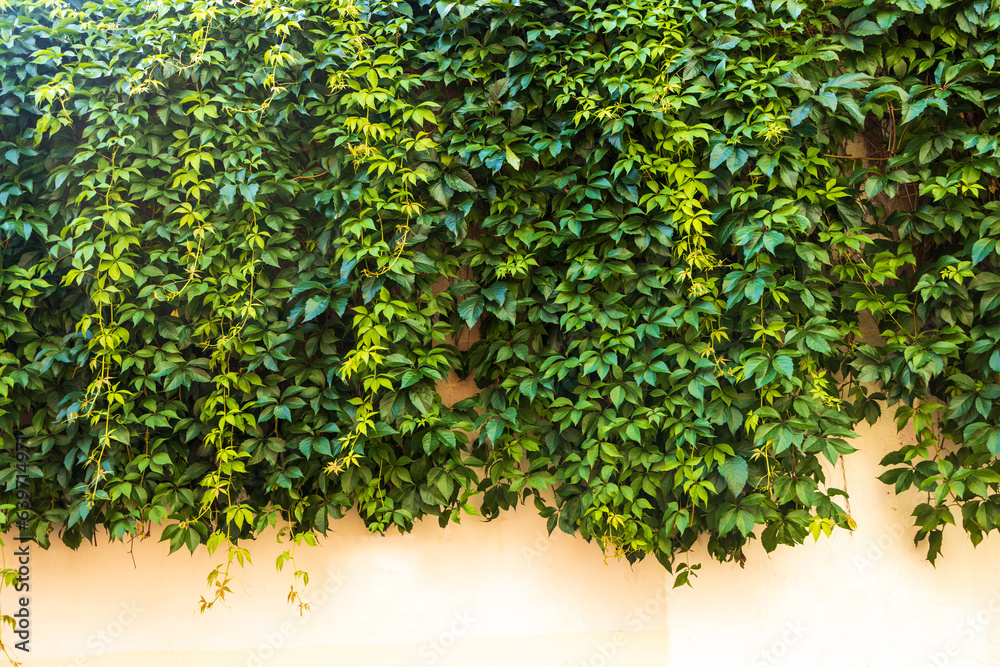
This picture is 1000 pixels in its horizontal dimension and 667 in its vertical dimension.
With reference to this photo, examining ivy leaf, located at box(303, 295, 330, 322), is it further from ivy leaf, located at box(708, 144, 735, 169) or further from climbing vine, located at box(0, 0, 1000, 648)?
ivy leaf, located at box(708, 144, 735, 169)

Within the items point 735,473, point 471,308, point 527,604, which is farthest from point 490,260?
point 527,604

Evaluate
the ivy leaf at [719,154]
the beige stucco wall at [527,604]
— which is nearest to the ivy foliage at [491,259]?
the ivy leaf at [719,154]

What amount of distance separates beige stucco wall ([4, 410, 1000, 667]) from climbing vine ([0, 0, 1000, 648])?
166mm

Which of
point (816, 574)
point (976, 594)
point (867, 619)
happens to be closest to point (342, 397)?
point (816, 574)

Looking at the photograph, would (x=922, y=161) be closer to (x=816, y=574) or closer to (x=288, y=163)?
(x=816, y=574)

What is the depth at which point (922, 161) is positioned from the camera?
7.53 feet

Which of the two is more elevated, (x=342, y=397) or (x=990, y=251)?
(x=990, y=251)

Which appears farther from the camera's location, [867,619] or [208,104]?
[867,619]

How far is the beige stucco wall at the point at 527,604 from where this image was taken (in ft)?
8.05

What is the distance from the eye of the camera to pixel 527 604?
2520mm

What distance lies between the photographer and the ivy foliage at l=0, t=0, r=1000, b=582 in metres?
2.26

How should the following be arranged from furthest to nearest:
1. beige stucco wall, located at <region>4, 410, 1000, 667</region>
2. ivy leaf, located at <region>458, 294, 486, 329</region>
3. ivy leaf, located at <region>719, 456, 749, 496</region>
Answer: beige stucco wall, located at <region>4, 410, 1000, 667</region>, ivy leaf, located at <region>458, 294, 486, 329</region>, ivy leaf, located at <region>719, 456, 749, 496</region>

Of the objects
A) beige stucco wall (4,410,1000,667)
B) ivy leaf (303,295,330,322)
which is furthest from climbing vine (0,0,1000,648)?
beige stucco wall (4,410,1000,667)

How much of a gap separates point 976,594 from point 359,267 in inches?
104
